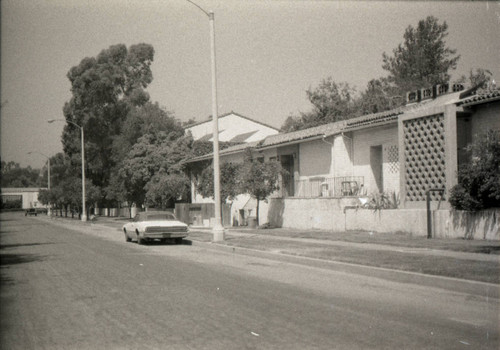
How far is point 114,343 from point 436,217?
14.7 m

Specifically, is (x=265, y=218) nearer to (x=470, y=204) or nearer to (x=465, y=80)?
(x=470, y=204)

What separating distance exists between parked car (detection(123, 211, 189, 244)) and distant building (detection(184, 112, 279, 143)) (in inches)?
1567

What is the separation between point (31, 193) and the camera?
341 ft

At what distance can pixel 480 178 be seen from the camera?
17281 millimetres

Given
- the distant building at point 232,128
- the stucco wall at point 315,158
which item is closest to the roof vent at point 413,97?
the stucco wall at point 315,158

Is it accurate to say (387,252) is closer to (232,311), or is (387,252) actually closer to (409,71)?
(232,311)

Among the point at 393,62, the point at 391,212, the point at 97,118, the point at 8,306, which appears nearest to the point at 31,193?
the point at 97,118

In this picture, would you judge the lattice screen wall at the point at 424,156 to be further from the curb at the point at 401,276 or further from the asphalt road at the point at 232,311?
the asphalt road at the point at 232,311

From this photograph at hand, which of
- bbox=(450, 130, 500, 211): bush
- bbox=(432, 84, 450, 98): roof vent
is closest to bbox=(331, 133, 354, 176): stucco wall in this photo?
bbox=(432, 84, 450, 98): roof vent

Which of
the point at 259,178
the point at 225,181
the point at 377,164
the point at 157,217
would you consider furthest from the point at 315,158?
the point at 157,217

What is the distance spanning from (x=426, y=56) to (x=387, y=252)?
35181 mm

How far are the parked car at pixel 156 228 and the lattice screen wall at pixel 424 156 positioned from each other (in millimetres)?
9118

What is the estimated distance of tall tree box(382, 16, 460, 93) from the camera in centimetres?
4653

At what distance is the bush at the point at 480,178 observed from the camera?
53.2 ft
